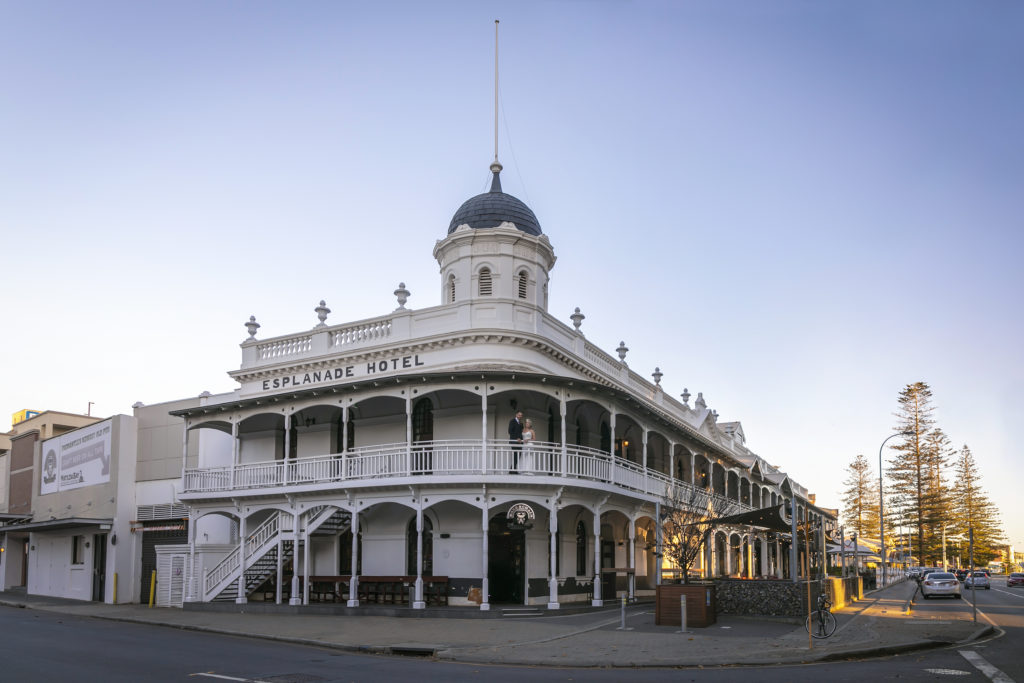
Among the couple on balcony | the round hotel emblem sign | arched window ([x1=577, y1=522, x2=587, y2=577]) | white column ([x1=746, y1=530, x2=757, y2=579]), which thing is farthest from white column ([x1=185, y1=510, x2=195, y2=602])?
white column ([x1=746, y1=530, x2=757, y2=579])

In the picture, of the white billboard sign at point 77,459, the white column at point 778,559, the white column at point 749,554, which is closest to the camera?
the white billboard sign at point 77,459

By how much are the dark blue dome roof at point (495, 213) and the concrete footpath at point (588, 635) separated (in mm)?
14675

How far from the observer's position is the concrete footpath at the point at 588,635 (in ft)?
52.3

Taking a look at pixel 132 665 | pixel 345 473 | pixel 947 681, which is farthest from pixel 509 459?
pixel 947 681

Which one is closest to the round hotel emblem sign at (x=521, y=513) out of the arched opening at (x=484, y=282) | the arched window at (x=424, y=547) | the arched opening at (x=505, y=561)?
the arched opening at (x=505, y=561)

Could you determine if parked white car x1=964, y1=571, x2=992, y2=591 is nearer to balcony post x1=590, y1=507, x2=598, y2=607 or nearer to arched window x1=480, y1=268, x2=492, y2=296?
balcony post x1=590, y1=507, x2=598, y2=607

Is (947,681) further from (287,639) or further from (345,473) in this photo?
(345,473)

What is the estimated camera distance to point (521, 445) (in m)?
25.3

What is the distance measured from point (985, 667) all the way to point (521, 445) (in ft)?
44.5

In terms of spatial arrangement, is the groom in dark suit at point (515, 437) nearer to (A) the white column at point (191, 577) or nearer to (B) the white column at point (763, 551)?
(A) the white column at point (191, 577)

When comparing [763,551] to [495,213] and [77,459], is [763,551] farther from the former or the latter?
[77,459]

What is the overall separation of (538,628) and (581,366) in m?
12.0

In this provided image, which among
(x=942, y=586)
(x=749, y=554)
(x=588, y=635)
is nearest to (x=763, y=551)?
(x=749, y=554)

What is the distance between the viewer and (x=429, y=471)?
1006 inches
